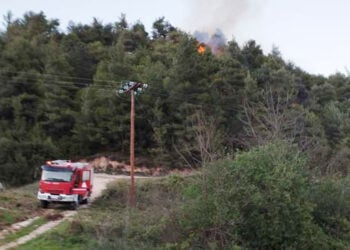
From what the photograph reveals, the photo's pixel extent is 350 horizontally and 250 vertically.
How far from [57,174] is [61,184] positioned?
712 millimetres

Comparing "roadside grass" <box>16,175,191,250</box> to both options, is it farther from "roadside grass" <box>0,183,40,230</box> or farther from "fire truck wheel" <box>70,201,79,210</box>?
"fire truck wheel" <box>70,201,79,210</box>

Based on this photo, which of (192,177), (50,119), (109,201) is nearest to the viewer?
(192,177)

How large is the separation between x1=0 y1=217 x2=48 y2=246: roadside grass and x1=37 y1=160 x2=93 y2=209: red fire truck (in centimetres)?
389

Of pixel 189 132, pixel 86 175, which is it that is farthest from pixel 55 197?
pixel 189 132

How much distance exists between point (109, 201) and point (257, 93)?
94.9 feet

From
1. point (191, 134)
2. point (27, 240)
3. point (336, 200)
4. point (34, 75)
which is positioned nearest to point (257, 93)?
point (191, 134)

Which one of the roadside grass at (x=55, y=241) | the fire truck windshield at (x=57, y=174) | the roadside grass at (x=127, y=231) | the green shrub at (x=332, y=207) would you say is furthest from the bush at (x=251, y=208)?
the fire truck windshield at (x=57, y=174)

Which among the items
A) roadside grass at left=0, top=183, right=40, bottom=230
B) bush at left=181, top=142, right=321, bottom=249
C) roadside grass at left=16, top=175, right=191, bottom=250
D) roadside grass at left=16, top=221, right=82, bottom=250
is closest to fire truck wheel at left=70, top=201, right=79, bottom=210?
roadside grass at left=0, top=183, right=40, bottom=230

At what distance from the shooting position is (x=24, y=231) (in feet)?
71.7

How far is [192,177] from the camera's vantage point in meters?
21.8

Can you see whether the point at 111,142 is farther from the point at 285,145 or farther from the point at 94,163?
the point at 285,145

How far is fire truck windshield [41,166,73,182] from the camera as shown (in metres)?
30.2

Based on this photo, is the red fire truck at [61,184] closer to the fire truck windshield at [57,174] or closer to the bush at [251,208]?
the fire truck windshield at [57,174]

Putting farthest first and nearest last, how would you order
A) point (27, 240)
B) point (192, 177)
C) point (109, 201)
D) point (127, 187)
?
1. point (127, 187)
2. point (109, 201)
3. point (192, 177)
4. point (27, 240)
